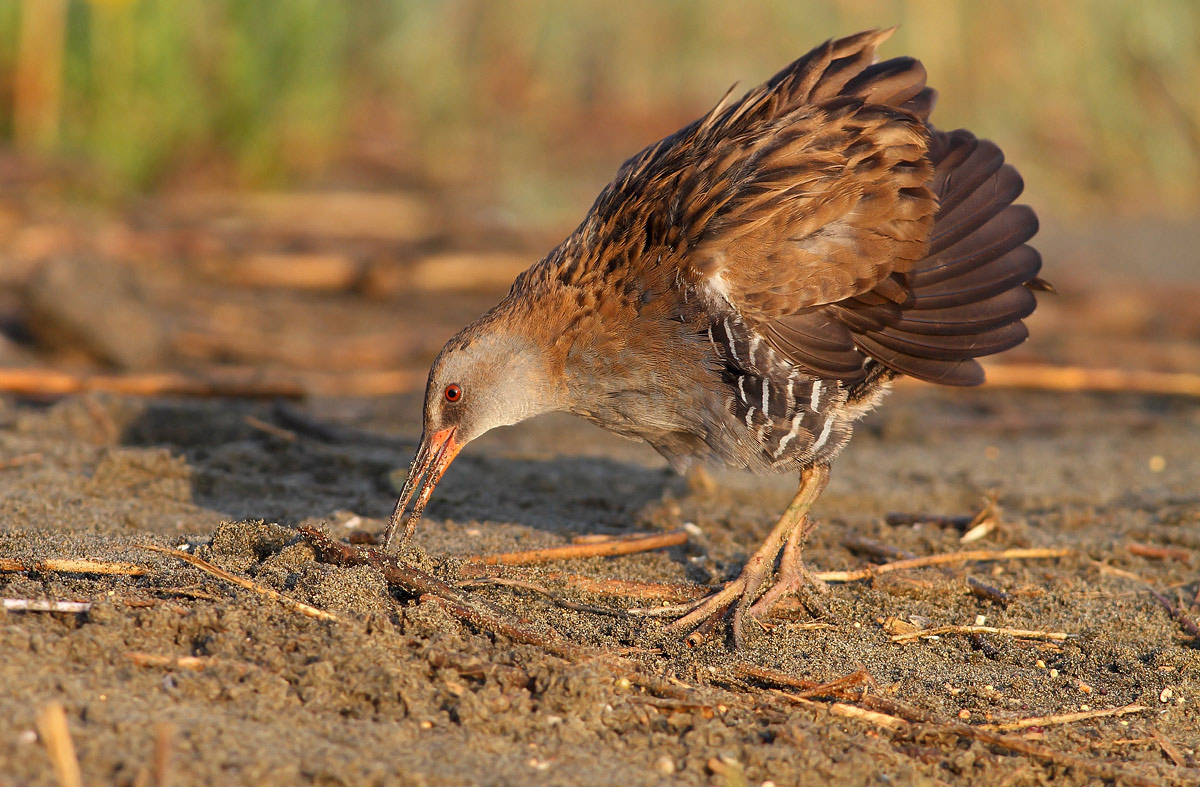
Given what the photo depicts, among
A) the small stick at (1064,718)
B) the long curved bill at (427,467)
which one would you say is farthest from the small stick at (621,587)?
the small stick at (1064,718)

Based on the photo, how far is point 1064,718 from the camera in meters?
2.97

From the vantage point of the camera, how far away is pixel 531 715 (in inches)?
106

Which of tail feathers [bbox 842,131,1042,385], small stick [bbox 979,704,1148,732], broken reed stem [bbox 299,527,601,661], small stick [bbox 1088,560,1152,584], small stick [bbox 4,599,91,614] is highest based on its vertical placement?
tail feathers [bbox 842,131,1042,385]

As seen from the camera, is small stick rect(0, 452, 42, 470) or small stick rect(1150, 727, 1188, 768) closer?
small stick rect(1150, 727, 1188, 768)

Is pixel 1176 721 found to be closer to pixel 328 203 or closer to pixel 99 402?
pixel 99 402

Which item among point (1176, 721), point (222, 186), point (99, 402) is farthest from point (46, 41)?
point (1176, 721)

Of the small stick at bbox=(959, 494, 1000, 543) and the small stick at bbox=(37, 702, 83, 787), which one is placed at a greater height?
the small stick at bbox=(959, 494, 1000, 543)

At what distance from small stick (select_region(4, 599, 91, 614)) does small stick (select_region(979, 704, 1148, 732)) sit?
219 centimetres

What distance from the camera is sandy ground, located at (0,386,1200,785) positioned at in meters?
2.53

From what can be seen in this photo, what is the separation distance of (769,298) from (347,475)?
1948 mm

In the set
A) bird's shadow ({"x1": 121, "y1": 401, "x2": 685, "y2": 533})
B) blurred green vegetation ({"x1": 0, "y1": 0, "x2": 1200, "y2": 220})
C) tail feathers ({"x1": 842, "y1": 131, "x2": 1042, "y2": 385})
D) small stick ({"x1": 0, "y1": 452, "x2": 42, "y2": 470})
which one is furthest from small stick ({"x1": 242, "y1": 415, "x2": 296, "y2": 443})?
blurred green vegetation ({"x1": 0, "y1": 0, "x2": 1200, "y2": 220})

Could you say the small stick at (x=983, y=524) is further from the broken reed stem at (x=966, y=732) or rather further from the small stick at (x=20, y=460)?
the small stick at (x=20, y=460)

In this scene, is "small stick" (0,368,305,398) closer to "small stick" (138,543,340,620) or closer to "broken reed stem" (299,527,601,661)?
"small stick" (138,543,340,620)

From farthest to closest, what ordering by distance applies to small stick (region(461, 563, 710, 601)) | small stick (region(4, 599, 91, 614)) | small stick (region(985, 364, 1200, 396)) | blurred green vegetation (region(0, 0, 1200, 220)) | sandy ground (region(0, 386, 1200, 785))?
blurred green vegetation (region(0, 0, 1200, 220))
small stick (region(985, 364, 1200, 396))
small stick (region(461, 563, 710, 601))
small stick (region(4, 599, 91, 614))
sandy ground (region(0, 386, 1200, 785))
